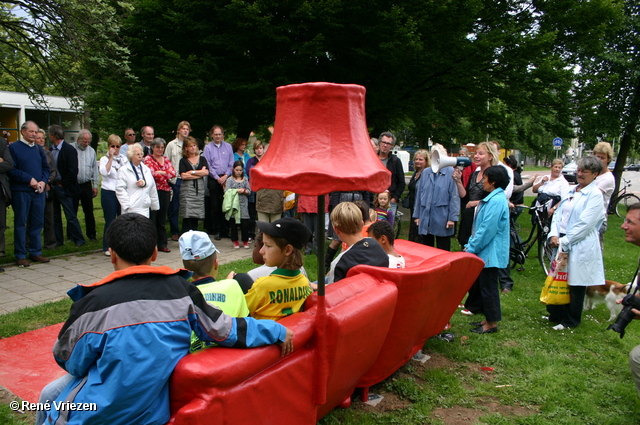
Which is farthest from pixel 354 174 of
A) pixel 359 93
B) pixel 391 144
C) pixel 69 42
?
→ pixel 69 42

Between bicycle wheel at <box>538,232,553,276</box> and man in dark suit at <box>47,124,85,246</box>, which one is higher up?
man in dark suit at <box>47,124,85,246</box>

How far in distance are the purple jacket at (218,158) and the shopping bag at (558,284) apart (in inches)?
255

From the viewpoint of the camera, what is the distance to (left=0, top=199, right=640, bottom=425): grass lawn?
3.74m

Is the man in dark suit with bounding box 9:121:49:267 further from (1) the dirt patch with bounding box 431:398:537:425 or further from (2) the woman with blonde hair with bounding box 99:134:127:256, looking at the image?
(1) the dirt patch with bounding box 431:398:537:425

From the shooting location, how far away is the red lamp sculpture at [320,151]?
253 centimetres

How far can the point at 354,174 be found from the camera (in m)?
2.57

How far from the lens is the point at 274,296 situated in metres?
3.16

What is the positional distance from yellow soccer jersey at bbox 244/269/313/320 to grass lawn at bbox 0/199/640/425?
103 centimetres

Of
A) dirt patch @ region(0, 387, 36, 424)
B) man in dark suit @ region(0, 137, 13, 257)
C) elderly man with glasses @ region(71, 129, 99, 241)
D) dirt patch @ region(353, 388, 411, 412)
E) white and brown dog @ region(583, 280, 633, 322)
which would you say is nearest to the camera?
dirt patch @ region(0, 387, 36, 424)

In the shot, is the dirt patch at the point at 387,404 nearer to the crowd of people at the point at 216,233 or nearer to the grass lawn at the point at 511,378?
the grass lawn at the point at 511,378

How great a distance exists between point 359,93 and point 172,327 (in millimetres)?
1701

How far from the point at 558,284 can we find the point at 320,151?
13.3 ft

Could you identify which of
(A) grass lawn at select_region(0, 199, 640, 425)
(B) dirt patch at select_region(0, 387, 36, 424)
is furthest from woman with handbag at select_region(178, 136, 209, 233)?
(B) dirt patch at select_region(0, 387, 36, 424)

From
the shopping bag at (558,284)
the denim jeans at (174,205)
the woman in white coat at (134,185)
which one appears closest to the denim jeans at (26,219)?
the woman in white coat at (134,185)
